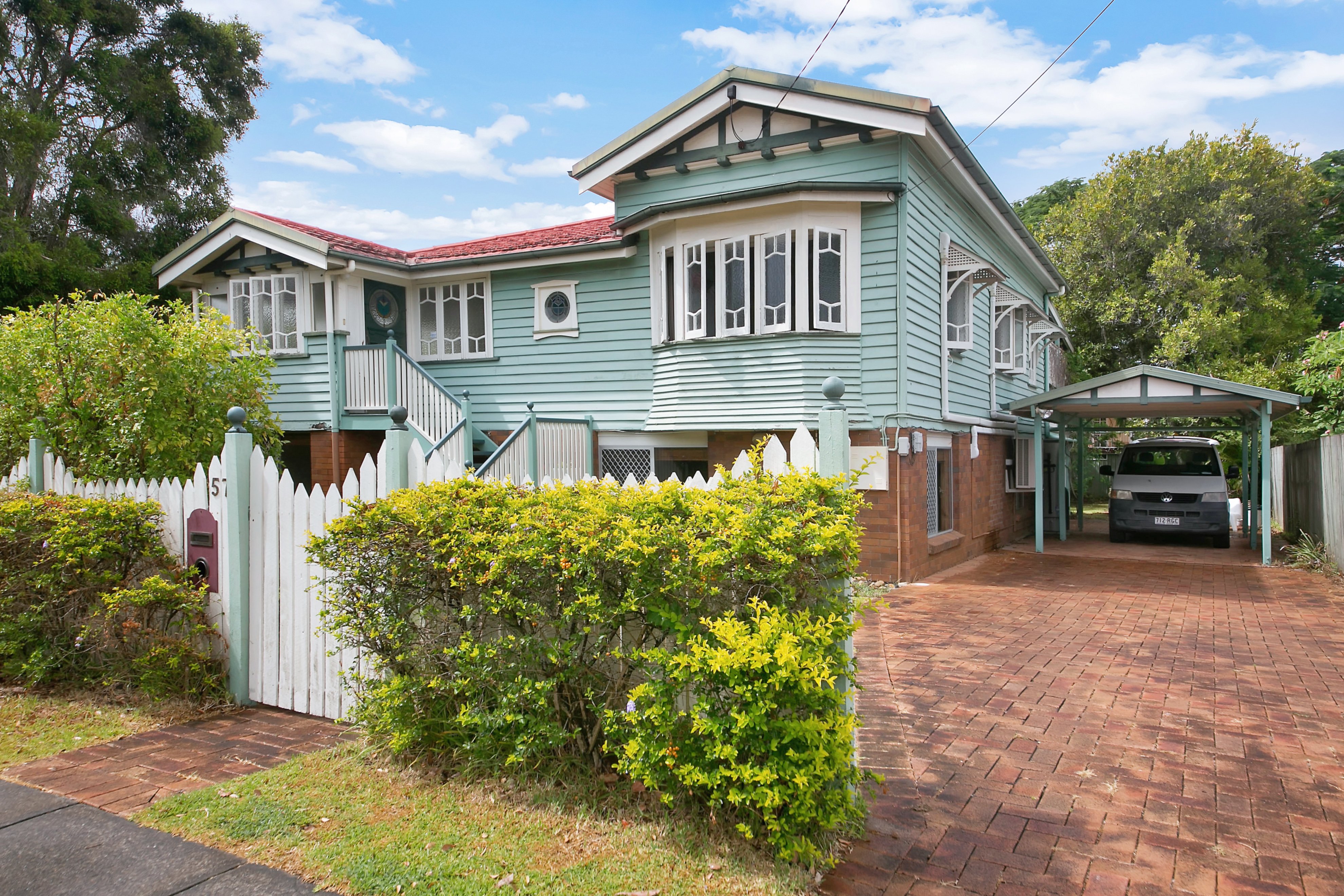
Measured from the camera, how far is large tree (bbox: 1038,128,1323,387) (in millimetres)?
24641

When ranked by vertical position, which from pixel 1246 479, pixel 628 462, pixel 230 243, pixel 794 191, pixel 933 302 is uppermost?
pixel 230 243

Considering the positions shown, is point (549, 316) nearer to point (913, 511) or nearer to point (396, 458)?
point (913, 511)

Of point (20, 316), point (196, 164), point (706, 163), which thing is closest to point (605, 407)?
point (706, 163)

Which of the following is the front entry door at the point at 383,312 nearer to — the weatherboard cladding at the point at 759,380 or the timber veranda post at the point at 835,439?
the weatherboard cladding at the point at 759,380

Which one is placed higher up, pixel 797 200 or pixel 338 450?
pixel 797 200

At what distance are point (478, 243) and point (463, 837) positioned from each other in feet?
42.6

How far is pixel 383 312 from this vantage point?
14.4m

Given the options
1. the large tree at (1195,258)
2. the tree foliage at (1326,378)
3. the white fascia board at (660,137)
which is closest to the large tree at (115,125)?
the white fascia board at (660,137)

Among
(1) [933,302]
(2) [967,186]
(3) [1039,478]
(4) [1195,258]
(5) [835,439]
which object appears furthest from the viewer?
(4) [1195,258]

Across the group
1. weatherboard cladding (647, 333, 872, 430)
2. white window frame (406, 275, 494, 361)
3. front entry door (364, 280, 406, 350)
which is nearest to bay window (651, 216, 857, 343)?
weatherboard cladding (647, 333, 872, 430)

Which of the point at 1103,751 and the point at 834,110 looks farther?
the point at 834,110

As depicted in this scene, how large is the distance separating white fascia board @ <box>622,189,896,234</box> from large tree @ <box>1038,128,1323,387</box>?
18.4 m

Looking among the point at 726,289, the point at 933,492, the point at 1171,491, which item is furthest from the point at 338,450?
the point at 1171,491

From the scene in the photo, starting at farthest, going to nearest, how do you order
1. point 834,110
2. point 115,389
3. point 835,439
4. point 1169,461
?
point 1169,461, point 834,110, point 115,389, point 835,439
